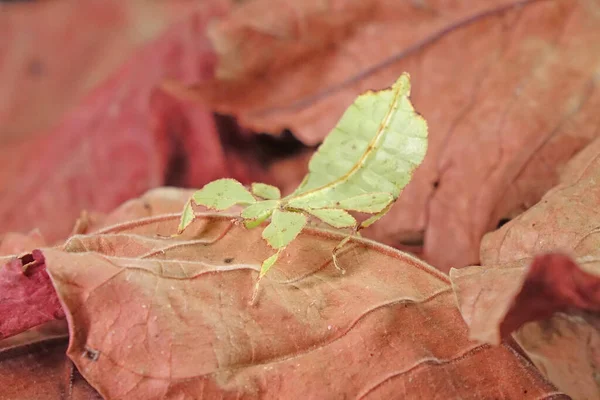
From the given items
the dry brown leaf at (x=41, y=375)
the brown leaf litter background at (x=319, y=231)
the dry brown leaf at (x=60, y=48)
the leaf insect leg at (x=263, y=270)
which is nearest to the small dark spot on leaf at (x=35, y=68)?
the dry brown leaf at (x=60, y=48)

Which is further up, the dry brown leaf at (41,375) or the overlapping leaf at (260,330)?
the overlapping leaf at (260,330)

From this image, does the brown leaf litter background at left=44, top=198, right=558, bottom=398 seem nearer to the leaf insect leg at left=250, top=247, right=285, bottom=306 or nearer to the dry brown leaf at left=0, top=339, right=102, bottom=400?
the leaf insect leg at left=250, top=247, right=285, bottom=306

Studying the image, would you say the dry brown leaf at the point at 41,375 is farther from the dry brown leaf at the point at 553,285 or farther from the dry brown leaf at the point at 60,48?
the dry brown leaf at the point at 60,48

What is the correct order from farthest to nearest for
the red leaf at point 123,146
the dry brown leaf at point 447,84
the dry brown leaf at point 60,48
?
1. the dry brown leaf at point 60,48
2. the red leaf at point 123,146
3. the dry brown leaf at point 447,84

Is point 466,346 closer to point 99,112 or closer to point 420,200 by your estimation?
point 420,200

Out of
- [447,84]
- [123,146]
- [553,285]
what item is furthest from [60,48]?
[553,285]

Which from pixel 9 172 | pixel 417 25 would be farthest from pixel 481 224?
pixel 9 172

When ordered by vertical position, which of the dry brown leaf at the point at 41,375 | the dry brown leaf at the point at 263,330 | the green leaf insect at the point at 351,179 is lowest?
the dry brown leaf at the point at 41,375
